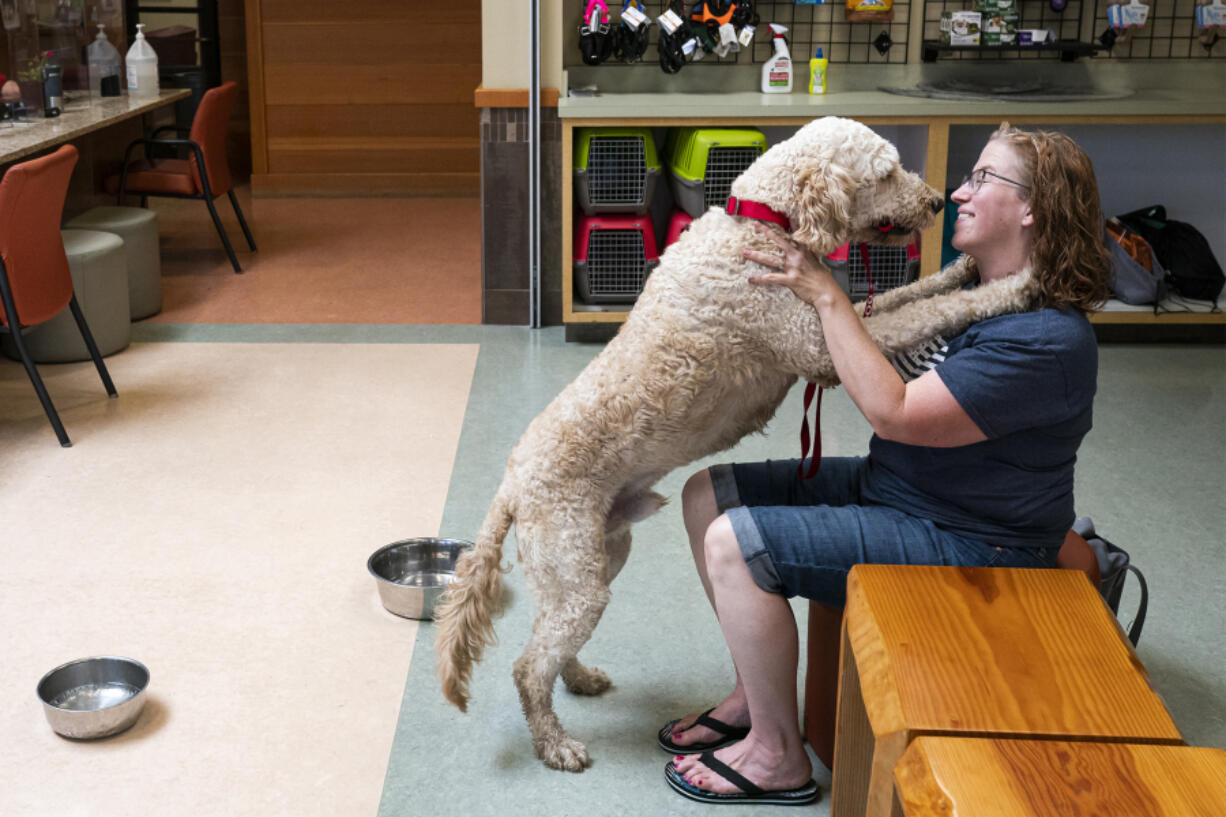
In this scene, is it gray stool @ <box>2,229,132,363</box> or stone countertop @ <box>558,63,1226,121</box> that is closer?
gray stool @ <box>2,229,132,363</box>

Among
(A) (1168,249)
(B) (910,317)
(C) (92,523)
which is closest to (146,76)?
(C) (92,523)

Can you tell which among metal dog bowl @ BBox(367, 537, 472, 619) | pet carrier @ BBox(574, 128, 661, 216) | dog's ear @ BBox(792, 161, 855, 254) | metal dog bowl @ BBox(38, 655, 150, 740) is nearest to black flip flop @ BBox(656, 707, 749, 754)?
metal dog bowl @ BBox(367, 537, 472, 619)

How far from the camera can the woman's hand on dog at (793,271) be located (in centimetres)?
180

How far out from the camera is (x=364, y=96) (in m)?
7.70

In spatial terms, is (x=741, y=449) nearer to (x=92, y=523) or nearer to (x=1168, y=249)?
(x=92, y=523)

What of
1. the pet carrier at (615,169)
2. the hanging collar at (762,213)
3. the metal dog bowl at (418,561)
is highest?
the hanging collar at (762,213)

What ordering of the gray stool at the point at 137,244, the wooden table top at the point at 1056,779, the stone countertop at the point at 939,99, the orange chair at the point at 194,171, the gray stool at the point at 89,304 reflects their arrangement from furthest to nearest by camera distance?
the orange chair at the point at 194,171
the gray stool at the point at 137,244
the stone countertop at the point at 939,99
the gray stool at the point at 89,304
the wooden table top at the point at 1056,779

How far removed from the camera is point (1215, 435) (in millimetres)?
3740

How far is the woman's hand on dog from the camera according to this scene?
180cm

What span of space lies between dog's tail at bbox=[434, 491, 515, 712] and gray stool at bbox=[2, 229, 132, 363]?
8.63 feet

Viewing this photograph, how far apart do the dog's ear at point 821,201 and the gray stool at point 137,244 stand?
359 cm

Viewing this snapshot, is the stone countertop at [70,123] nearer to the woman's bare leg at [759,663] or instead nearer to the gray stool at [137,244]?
the gray stool at [137,244]

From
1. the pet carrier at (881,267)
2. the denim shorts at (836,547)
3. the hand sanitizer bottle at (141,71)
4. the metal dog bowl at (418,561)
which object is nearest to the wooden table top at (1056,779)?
the denim shorts at (836,547)

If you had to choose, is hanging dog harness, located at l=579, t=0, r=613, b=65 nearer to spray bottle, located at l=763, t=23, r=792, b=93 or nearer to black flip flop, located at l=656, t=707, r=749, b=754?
spray bottle, located at l=763, t=23, r=792, b=93
